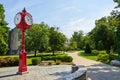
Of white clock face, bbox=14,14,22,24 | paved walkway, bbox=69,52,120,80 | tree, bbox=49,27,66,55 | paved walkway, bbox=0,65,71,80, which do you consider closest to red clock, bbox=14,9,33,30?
white clock face, bbox=14,14,22,24

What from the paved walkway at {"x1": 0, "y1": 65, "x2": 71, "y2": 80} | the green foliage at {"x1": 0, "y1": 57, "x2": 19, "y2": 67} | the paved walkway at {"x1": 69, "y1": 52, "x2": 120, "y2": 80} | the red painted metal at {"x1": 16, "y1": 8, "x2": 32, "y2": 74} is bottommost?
the paved walkway at {"x1": 69, "y1": 52, "x2": 120, "y2": 80}

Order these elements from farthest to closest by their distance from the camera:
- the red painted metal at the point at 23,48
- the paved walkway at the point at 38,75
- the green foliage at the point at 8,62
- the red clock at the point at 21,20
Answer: the green foliage at the point at 8,62
the red clock at the point at 21,20
the red painted metal at the point at 23,48
the paved walkway at the point at 38,75

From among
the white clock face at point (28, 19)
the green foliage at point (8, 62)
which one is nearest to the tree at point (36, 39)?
the green foliage at point (8, 62)

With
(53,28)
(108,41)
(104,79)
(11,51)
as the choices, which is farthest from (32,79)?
(11,51)

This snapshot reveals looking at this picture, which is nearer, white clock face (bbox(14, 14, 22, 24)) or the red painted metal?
the red painted metal

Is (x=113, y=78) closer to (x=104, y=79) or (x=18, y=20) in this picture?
(x=104, y=79)

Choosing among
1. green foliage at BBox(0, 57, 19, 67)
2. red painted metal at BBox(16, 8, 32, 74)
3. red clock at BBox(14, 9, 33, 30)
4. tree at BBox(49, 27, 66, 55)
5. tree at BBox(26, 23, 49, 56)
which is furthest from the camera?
tree at BBox(49, 27, 66, 55)

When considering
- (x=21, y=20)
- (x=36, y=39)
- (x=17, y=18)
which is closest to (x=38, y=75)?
(x=21, y=20)

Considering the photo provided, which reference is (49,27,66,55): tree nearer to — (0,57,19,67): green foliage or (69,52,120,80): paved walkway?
(0,57,19,67): green foliage

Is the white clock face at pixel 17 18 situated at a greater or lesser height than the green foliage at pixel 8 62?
greater

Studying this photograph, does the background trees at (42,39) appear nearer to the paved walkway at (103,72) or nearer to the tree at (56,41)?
the tree at (56,41)

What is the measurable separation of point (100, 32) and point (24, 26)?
115 feet

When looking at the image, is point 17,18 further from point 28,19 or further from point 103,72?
point 103,72

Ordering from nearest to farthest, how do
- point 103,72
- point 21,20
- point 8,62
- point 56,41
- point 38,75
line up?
point 38,75 < point 103,72 < point 21,20 < point 8,62 < point 56,41
